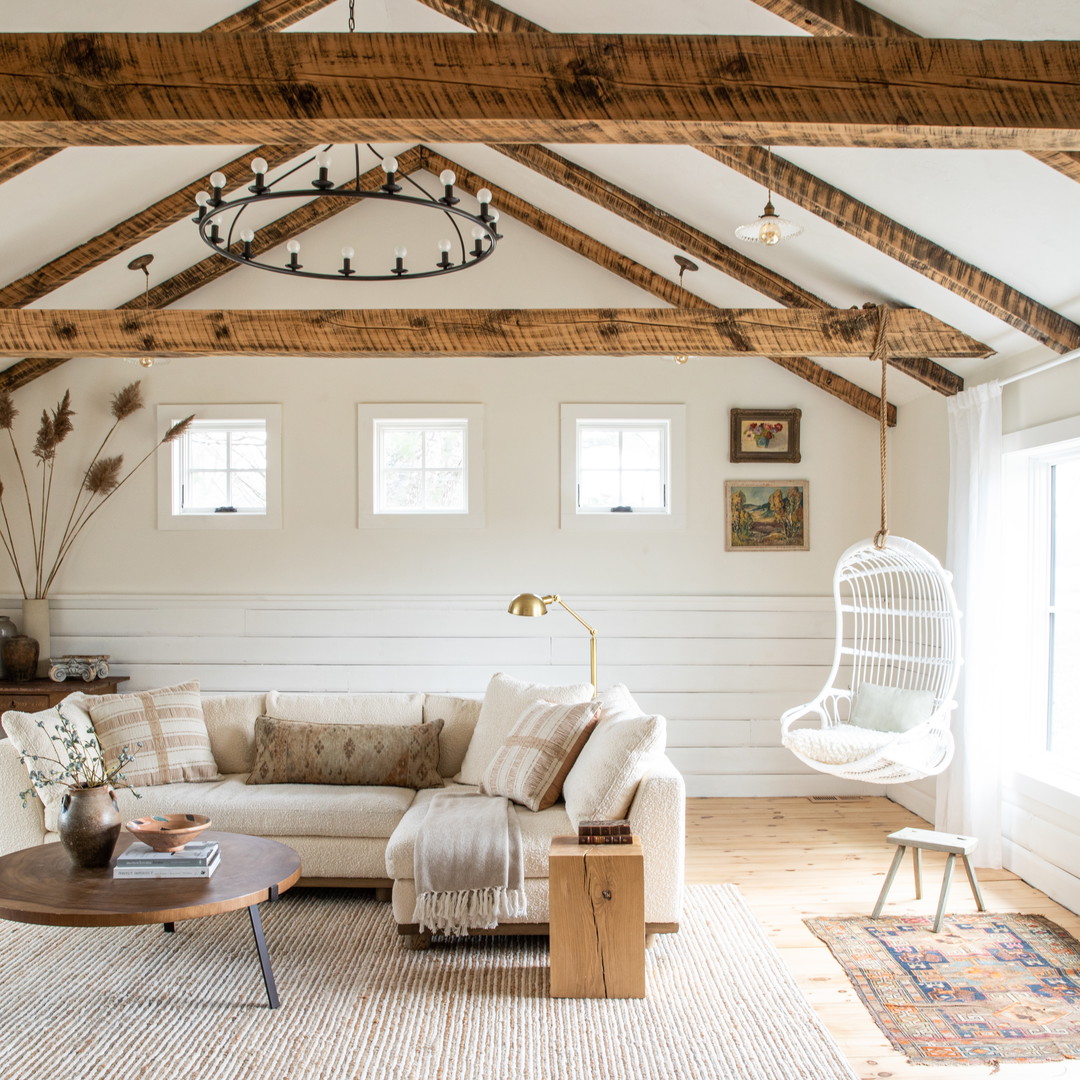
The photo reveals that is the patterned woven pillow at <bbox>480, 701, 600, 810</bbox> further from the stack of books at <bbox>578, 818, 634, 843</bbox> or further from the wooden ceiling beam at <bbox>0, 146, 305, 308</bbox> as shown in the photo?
the wooden ceiling beam at <bbox>0, 146, 305, 308</bbox>

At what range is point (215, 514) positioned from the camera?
586 centimetres

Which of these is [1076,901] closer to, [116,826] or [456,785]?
[456,785]

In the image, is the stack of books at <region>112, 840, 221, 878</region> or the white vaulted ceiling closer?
the stack of books at <region>112, 840, 221, 878</region>

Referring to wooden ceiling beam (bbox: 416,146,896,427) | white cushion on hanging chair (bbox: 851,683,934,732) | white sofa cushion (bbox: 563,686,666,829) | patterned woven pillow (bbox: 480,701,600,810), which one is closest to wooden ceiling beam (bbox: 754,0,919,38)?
white sofa cushion (bbox: 563,686,666,829)

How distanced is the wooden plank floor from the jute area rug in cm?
10

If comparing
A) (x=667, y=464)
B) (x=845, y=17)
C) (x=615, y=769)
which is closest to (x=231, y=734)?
(x=615, y=769)

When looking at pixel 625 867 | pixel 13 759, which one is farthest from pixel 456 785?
pixel 13 759

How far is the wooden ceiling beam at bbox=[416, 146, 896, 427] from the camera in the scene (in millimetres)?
5656

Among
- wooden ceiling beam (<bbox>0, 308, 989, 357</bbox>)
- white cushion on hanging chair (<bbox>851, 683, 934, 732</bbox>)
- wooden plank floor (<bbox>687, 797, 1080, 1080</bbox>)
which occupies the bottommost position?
wooden plank floor (<bbox>687, 797, 1080, 1080</bbox>)

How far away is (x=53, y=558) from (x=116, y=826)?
3.18 meters

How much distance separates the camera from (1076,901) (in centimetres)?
381

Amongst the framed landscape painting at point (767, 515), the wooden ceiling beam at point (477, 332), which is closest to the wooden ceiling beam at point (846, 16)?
the wooden ceiling beam at point (477, 332)

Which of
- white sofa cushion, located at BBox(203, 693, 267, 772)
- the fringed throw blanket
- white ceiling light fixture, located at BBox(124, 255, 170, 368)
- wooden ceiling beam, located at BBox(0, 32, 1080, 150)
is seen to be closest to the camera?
wooden ceiling beam, located at BBox(0, 32, 1080, 150)

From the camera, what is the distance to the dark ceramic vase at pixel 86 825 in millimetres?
3096
